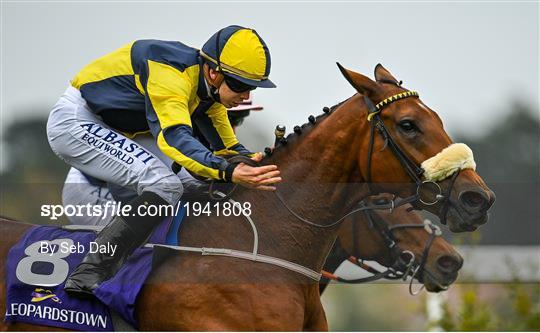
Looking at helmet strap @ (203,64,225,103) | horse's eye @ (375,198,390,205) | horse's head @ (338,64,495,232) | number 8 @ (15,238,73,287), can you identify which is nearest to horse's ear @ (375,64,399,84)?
horse's head @ (338,64,495,232)

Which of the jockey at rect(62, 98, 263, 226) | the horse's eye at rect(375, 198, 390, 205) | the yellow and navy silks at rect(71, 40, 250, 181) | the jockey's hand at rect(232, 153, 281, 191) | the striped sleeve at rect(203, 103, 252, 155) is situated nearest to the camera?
the jockey's hand at rect(232, 153, 281, 191)

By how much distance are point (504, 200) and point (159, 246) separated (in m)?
2.47

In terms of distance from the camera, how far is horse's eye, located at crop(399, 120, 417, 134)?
A: 4.09m

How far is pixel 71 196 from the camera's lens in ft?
15.4

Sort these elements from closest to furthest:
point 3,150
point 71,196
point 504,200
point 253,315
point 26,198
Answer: point 253,315
point 71,196
point 26,198
point 504,200
point 3,150

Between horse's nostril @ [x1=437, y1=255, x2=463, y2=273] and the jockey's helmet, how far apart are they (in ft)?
5.59

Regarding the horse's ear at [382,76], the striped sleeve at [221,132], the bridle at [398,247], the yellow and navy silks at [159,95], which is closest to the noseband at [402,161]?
the horse's ear at [382,76]

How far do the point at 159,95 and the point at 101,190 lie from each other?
0.79 meters

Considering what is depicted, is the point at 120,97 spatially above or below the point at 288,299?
above

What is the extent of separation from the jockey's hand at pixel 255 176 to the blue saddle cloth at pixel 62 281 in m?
0.44

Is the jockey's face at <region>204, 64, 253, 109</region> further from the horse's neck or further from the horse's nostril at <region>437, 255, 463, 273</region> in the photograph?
the horse's nostril at <region>437, 255, 463, 273</region>

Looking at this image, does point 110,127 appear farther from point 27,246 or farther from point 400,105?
point 400,105

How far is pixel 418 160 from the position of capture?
407cm

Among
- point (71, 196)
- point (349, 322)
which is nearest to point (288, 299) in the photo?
point (71, 196)
